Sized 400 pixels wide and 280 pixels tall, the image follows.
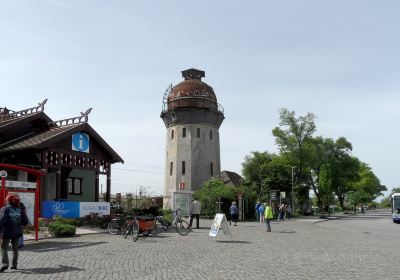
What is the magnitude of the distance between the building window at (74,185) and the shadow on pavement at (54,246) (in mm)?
14347

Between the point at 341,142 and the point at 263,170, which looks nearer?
the point at 263,170

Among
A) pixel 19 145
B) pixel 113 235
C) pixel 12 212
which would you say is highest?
pixel 19 145

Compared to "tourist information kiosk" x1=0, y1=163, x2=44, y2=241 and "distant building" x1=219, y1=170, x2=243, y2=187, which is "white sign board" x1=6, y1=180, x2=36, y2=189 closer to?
"tourist information kiosk" x1=0, y1=163, x2=44, y2=241

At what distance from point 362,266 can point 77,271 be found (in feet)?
23.5

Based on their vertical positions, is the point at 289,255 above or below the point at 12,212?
below

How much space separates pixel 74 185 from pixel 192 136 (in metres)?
26.7

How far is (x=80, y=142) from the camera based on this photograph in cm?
2773

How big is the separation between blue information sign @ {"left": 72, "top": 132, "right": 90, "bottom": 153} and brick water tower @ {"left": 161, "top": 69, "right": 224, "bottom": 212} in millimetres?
28187

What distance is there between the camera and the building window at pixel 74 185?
103 feet

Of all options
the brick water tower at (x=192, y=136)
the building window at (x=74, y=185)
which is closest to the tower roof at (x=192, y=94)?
the brick water tower at (x=192, y=136)

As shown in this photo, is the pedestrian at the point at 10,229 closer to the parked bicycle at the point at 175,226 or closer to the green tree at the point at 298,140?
the parked bicycle at the point at 175,226

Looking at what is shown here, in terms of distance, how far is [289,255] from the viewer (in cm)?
1434

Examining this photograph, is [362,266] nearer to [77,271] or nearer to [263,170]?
[77,271]

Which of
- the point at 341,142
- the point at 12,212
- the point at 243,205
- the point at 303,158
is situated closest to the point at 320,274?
the point at 12,212
